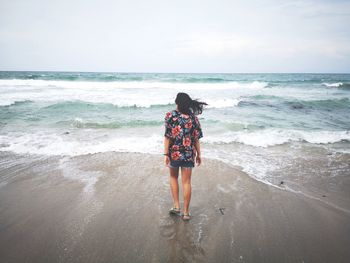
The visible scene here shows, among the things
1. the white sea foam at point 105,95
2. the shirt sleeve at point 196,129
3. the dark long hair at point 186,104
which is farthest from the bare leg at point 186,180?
the white sea foam at point 105,95

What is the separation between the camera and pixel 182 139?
126 inches

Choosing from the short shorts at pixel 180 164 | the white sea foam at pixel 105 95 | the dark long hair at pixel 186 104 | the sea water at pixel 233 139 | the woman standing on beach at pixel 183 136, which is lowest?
the sea water at pixel 233 139

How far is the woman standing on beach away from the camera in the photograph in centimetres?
314

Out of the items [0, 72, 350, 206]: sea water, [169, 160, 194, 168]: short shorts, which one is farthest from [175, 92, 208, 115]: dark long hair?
[0, 72, 350, 206]: sea water

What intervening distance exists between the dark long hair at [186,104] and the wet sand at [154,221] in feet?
4.93

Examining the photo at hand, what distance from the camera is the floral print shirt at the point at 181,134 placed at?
3158mm

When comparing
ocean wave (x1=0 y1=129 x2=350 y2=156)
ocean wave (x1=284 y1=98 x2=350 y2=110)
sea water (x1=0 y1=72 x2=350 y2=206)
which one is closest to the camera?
sea water (x1=0 y1=72 x2=350 y2=206)

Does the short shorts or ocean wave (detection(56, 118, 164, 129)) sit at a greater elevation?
the short shorts

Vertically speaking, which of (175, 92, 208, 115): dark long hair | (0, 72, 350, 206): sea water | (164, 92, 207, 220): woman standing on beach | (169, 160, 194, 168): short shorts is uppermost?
(175, 92, 208, 115): dark long hair

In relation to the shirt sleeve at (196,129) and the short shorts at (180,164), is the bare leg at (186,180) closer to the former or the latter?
the short shorts at (180,164)

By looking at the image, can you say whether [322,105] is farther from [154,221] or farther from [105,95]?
[154,221]

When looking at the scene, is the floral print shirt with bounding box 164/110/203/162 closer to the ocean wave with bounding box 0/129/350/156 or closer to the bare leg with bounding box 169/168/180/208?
the bare leg with bounding box 169/168/180/208

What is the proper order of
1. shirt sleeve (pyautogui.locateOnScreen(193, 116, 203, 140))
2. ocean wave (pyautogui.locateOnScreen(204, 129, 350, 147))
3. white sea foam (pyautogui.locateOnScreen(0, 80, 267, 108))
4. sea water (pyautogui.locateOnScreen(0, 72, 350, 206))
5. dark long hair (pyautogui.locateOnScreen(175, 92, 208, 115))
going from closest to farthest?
dark long hair (pyautogui.locateOnScreen(175, 92, 208, 115)), shirt sleeve (pyautogui.locateOnScreen(193, 116, 203, 140)), sea water (pyautogui.locateOnScreen(0, 72, 350, 206)), ocean wave (pyautogui.locateOnScreen(204, 129, 350, 147)), white sea foam (pyautogui.locateOnScreen(0, 80, 267, 108))

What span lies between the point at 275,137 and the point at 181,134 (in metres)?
5.68
